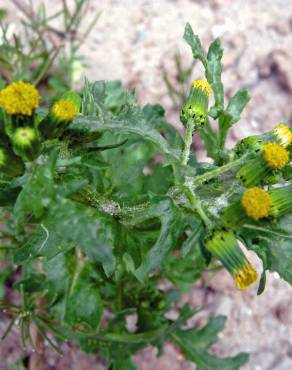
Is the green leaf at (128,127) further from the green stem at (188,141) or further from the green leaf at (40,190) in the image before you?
the green leaf at (40,190)

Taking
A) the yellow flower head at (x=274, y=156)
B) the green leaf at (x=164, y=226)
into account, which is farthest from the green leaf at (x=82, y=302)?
the yellow flower head at (x=274, y=156)

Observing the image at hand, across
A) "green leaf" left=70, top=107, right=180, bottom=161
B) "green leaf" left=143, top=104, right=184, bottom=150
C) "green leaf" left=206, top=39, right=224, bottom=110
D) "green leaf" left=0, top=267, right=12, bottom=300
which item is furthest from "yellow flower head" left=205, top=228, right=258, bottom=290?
"green leaf" left=0, top=267, right=12, bottom=300

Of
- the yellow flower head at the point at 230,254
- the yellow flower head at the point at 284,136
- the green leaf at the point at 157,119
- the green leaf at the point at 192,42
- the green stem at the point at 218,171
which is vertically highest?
the green leaf at the point at 192,42

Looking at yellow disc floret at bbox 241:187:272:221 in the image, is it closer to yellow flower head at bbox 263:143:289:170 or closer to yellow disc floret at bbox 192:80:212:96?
yellow flower head at bbox 263:143:289:170

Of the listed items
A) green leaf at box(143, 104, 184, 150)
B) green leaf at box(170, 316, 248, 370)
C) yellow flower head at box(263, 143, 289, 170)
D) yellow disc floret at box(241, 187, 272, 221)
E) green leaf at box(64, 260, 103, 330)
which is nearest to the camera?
yellow disc floret at box(241, 187, 272, 221)

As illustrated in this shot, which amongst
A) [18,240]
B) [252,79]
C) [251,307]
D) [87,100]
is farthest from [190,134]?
[252,79]

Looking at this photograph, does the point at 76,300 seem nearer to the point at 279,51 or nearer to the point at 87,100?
the point at 87,100

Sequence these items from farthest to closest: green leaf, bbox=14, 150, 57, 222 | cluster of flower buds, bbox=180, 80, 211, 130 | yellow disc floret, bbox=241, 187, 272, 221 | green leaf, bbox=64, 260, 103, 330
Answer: green leaf, bbox=64, 260, 103, 330
cluster of flower buds, bbox=180, 80, 211, 130
yellow disc floret, bbox=241, 187, 272, 221
green leaf, bbox=14, 150, 57, 222
